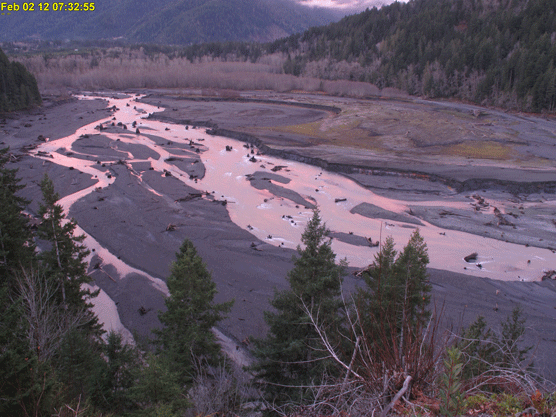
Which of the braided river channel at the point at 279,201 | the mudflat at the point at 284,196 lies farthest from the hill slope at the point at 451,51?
the braided river channel at the point at 279,201

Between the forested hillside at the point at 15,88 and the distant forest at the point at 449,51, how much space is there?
7766 cm

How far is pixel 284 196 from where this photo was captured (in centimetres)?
2833

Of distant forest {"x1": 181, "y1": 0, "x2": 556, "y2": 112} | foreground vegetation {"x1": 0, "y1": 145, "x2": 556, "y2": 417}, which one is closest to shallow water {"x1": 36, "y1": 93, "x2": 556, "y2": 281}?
foreground vegetation {"x1": 0, "y1": 145, "x2": 556, "y2": 417}

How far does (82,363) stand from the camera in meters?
8.48

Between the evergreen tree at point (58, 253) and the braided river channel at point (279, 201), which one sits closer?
the evergreen tree at point (58, 253)

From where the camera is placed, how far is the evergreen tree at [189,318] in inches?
360

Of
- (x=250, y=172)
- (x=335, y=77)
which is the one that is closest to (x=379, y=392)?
(x=250, y=172)

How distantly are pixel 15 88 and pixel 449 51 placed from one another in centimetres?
10042

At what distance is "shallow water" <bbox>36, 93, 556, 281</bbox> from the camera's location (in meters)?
20.2

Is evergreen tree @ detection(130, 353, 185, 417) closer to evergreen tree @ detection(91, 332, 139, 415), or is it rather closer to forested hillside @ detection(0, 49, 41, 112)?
evergreen tree @ detection(91, 332, 139, 415)

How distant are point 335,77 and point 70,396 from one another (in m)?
110

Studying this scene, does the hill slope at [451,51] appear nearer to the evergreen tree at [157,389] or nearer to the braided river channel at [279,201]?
the braided river channel at [279,201]

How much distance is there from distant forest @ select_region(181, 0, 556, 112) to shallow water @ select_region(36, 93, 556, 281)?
56.1 meters

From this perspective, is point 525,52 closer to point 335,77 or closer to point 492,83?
point 492,83
